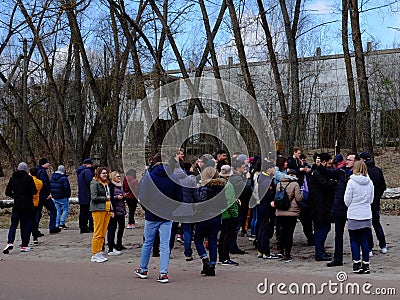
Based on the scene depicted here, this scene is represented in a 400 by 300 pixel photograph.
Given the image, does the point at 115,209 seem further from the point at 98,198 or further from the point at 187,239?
the point at 187,239

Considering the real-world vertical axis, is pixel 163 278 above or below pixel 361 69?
below

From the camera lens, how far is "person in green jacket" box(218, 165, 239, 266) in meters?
11.0

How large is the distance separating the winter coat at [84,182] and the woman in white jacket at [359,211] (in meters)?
7.71

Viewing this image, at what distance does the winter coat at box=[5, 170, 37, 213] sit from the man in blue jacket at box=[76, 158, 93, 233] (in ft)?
7.66

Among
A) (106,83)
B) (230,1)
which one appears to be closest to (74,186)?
(106,83)

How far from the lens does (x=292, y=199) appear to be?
11.3 meters

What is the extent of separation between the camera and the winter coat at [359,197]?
10.1m

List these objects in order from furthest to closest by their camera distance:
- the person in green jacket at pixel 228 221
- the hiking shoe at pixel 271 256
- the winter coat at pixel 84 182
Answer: the winter coat at pixel 84 182, the hiking shoe at pixel 271 256, the person in green jacket at pixel 228 221

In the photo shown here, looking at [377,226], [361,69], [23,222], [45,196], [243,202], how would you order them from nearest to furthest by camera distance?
[377,226]
[243,202]
[23,222]
[45,196]
[361,69]

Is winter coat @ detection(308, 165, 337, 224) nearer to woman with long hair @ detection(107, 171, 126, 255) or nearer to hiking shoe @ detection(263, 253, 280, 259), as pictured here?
hiking shoe @ detection(263, 253, 280, 259)

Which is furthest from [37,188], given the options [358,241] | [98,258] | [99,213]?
[358,241]

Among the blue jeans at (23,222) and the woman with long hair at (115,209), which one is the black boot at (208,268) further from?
the blue jeans at (23,222)

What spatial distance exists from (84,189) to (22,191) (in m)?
2.83

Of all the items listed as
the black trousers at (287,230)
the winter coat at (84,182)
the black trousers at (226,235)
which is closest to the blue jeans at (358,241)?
the black trousers at (287,230)
